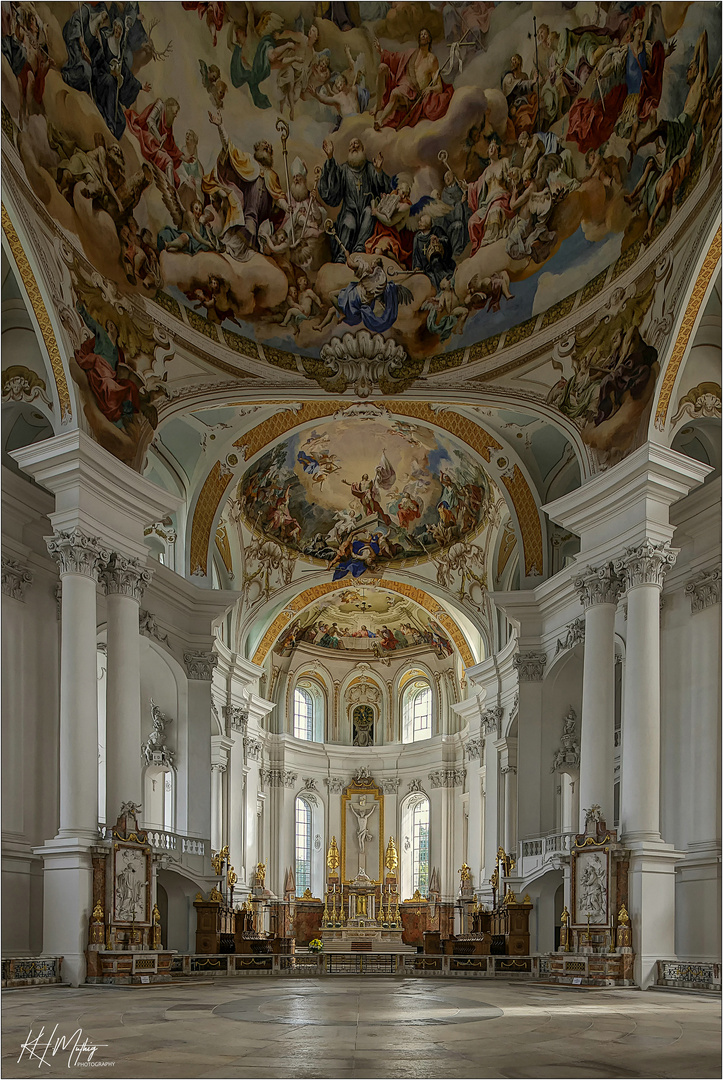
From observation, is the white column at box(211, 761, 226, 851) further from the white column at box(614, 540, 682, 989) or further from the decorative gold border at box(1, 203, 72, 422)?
the white column at box(614, 540, 682, 989)

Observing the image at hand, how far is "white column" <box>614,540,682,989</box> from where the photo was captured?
1686cm

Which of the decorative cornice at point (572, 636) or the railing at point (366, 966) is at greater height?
the decorative cornice at point (572, 636)

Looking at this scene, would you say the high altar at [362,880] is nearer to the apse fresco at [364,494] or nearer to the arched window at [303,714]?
the arched window at [303,714]

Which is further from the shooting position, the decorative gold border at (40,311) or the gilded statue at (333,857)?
the gilded statue at (333,857)

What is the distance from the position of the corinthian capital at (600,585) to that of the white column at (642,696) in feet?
1.96

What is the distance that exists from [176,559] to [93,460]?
8.01 m

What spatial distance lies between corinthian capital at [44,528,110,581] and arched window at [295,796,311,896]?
920 inches

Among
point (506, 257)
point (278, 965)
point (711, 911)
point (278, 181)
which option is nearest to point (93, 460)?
point (278, 181)

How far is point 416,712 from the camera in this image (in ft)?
134

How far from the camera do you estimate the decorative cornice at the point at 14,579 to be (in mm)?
18594

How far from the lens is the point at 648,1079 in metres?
7.07

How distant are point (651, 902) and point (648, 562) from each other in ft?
18.5

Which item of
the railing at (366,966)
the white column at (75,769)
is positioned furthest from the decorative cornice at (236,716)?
the white column at (75,769)

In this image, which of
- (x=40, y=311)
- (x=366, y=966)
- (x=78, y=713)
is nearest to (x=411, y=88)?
(x=40, y=311)
